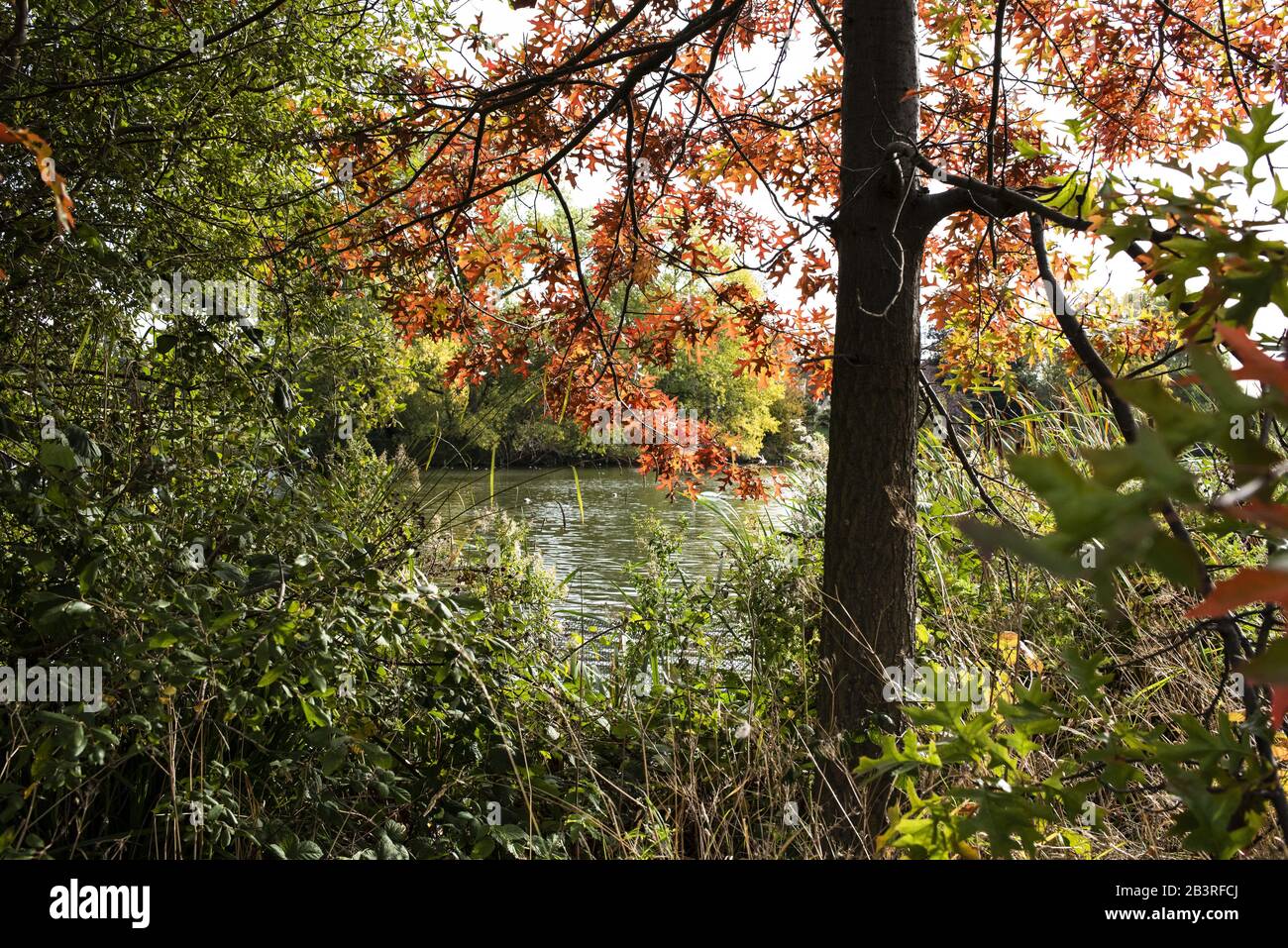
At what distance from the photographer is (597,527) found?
10.1 meters

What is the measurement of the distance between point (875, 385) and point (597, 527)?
7056 mm

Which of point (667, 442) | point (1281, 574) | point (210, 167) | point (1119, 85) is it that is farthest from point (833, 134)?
point (1281, 574)

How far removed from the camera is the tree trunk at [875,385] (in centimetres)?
325

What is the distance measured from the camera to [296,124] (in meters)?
4.22

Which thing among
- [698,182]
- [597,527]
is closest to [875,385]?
[698,182]

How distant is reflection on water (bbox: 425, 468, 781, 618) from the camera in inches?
236

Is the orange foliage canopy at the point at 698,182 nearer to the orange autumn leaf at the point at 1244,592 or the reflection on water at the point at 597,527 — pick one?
the reflection on water at the point at 597,527

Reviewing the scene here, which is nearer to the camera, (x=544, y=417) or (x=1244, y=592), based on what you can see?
(x=1244, y=592)

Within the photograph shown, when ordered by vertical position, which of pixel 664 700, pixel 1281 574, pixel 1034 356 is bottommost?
pixel 664 700

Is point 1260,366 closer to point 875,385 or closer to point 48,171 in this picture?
point 48,171

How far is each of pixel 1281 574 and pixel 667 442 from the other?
12.4 ft

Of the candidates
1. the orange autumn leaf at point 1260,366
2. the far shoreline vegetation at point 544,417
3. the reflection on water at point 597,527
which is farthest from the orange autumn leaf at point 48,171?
the reflection on water at point 597,527

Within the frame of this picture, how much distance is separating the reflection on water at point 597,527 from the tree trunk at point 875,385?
157 centimetres
